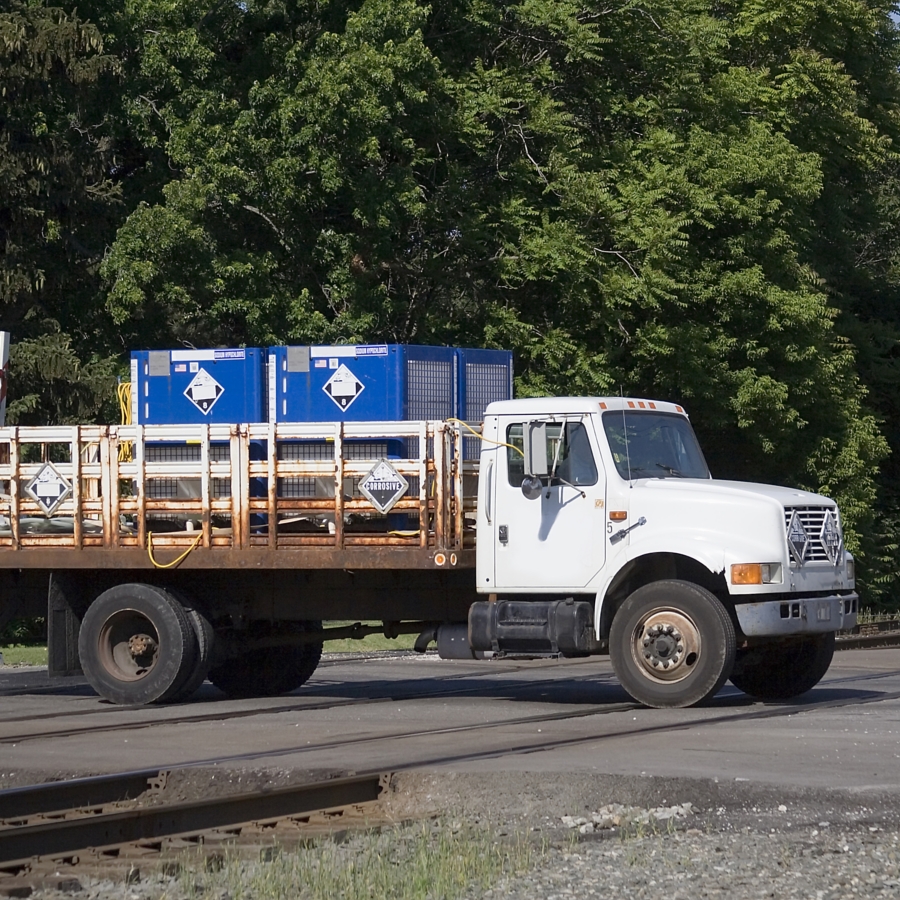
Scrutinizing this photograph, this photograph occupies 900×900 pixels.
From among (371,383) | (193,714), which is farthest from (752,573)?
(193,714)

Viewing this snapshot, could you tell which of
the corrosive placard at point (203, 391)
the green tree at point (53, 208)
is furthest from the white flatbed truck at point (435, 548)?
the green tree at point (53, 208)

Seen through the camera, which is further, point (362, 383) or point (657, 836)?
point (362, 383)

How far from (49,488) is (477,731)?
521cm

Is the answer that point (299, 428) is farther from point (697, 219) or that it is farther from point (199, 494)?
point (697, 219)

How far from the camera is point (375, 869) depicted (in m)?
7.40

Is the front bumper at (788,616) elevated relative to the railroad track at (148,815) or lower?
elevated

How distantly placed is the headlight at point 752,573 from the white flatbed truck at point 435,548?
0.01 meters

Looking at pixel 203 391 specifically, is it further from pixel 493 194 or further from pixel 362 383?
pixel 493 194

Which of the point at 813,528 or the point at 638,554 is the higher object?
the point at 813,528

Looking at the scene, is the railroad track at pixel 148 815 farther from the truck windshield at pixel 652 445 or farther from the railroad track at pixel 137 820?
the truck windshield at pixel 652 445

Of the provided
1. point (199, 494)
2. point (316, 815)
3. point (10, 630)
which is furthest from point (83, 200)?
point (316, 815)

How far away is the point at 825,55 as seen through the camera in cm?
4062

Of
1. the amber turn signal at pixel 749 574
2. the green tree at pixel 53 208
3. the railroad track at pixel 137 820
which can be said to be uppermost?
the green tree at pixel 53 208

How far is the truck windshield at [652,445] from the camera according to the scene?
14781 mm
